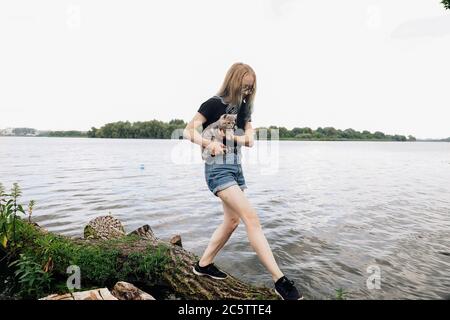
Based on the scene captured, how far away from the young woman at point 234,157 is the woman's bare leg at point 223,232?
0.06 m

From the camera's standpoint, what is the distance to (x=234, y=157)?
448cm

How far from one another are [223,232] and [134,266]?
1705 mm

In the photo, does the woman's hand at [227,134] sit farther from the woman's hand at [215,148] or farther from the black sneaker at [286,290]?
the black sneaker at [286,290]

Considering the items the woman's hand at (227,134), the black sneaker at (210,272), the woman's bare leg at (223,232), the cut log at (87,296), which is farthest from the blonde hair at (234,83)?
the cut log at (87,296)

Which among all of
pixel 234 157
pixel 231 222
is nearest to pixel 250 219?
pixel 231 222

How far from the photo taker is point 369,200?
1519 centimetres

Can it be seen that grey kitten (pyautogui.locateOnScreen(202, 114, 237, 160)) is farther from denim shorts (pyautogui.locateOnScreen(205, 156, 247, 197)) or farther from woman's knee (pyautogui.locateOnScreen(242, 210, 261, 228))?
woman's knee (pyautogui.locateOnScreen(242, 210, 261, 228))

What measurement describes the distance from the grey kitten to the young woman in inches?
1.9

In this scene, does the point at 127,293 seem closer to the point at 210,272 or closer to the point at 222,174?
the point at 210,272

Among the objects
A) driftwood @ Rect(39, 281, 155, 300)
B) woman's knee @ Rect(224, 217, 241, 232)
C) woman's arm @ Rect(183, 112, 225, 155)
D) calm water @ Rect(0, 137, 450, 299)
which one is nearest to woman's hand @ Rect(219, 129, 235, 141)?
woman's arm @ Rect(183, 112, 225, 155)

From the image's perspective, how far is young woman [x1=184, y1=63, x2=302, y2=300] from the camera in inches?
168

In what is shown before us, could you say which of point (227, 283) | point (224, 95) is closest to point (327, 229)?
point (227, 283)
